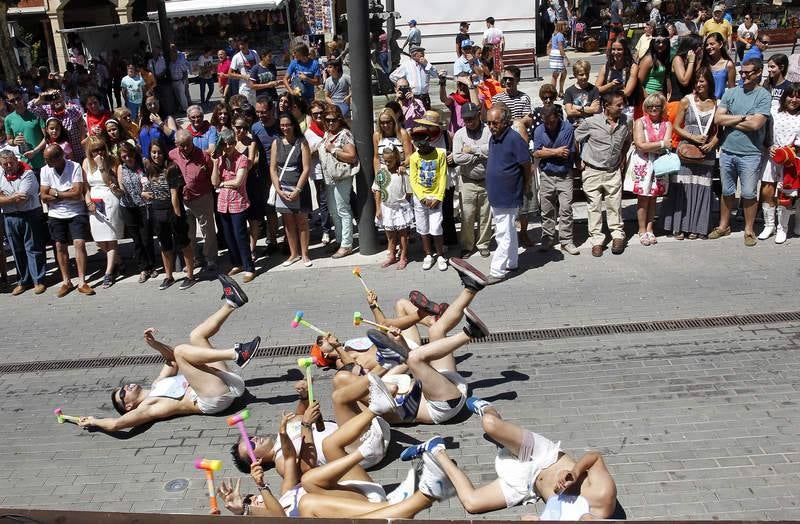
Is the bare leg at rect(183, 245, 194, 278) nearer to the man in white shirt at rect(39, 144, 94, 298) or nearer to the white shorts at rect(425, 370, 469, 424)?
the man in white shirt at rect(39, 144, 94, 298)

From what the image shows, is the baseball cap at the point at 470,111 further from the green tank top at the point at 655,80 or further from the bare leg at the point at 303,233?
the green tank top at the point at 655,80

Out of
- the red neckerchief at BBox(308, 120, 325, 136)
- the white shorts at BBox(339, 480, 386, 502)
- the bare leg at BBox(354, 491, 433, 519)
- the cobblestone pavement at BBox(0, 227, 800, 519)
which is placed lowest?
the cobblestone pavement at BBox(0, 227, 800, 519)

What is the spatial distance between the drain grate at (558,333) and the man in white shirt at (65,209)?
2.03 meters

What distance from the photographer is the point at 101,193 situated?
32.7 ft

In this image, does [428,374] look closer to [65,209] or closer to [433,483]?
[433,483]

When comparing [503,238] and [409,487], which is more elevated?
[503,238]

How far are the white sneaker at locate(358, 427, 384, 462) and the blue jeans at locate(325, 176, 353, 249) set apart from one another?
184 inches

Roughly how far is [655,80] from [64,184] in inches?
291

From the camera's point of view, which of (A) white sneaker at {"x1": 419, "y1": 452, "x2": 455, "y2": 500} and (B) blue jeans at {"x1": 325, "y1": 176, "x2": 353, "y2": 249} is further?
(B) blue jeans at {"x1": 325, "y1": 176, "x2": 353, "y2": 249}

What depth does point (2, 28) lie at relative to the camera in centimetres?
2259

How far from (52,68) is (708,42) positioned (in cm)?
3260

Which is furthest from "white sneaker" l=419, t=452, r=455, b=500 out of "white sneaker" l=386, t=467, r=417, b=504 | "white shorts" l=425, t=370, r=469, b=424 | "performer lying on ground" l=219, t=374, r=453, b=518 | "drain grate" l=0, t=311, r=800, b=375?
"drain grate" l=0, t=311, r=800, b=375

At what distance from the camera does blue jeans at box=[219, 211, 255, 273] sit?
978 centimetres

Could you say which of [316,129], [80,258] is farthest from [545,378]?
[80,258]
